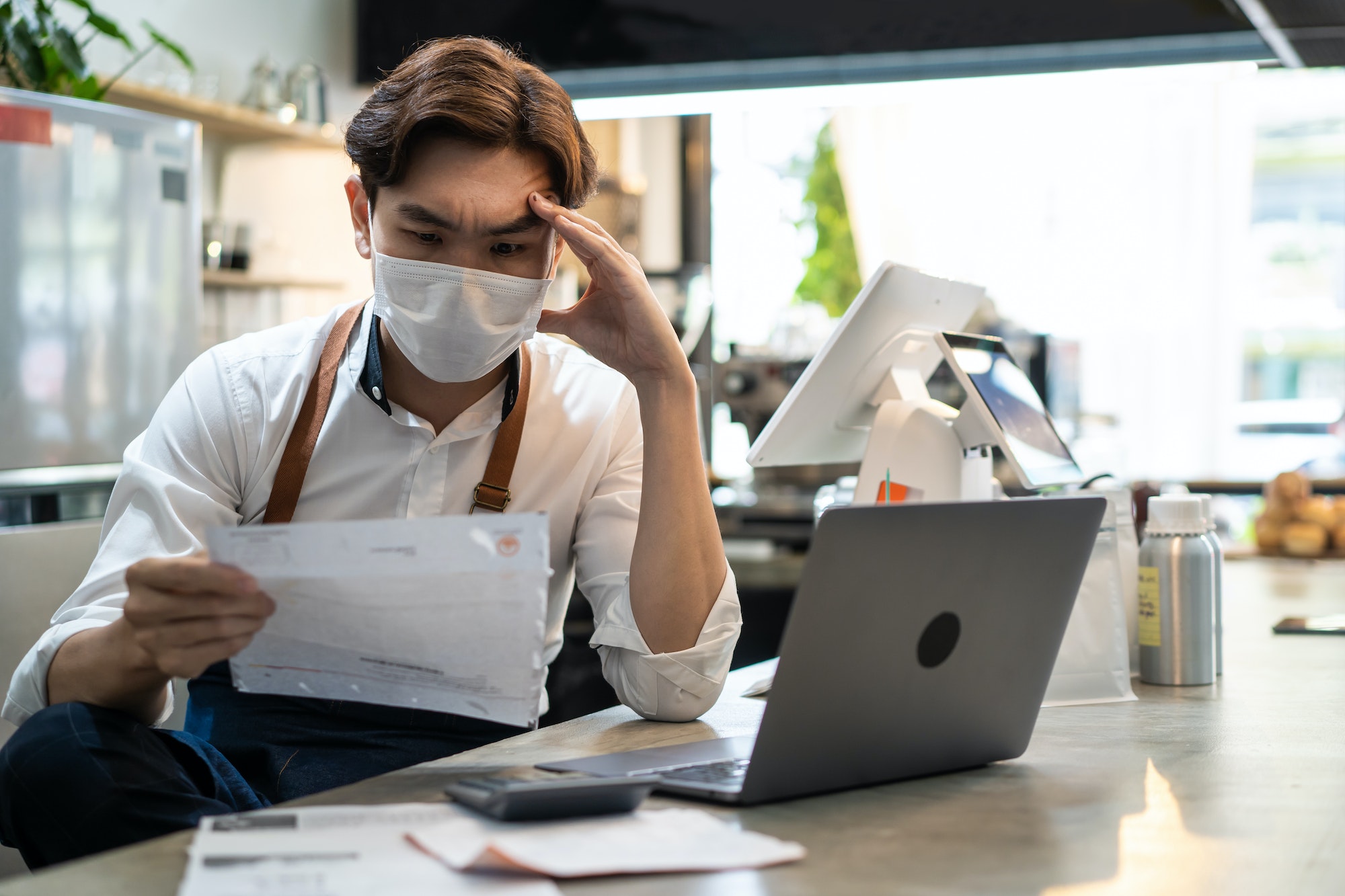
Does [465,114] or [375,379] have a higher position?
[465,114]

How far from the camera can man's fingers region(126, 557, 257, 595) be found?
0.85 meters

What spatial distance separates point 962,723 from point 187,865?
562 millimetres

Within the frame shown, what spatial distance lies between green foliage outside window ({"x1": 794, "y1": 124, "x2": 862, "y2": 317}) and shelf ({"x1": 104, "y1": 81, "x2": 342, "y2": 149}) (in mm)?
2646

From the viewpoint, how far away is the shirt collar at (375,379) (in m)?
1.48

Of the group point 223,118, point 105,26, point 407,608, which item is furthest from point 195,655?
point 223,118

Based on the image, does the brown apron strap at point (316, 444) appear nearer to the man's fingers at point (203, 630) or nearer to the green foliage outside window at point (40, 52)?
the man's fingers at point (203, 630)

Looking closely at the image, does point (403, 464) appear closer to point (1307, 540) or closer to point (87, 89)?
point (87, 89)

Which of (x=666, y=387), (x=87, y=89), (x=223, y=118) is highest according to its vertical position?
(x=223, y=118)

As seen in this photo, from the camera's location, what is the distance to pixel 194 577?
861 millimetres

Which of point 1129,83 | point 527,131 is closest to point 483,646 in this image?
point 527,131

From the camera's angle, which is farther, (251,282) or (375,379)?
(251,282)

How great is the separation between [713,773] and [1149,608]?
0.70 m

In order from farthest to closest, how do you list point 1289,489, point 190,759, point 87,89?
point 1289,489
point 87,89
point 190,759

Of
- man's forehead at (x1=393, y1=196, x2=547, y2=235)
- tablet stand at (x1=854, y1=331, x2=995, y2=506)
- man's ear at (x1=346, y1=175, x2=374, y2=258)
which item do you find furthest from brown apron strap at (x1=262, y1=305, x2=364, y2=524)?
tablet stand at (x1=854, y1=331, x2=995, y2=506)
